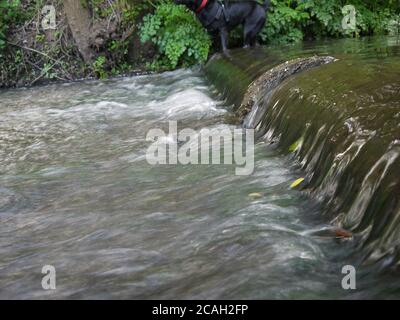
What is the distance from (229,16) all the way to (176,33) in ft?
3.29

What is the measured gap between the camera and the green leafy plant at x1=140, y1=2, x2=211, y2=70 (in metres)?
9.59

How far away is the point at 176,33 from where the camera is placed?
9.61 m

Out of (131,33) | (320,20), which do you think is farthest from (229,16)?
(131,33)

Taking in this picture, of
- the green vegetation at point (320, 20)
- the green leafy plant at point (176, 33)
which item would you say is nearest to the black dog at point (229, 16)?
the green leafy plant at point (176, 33)

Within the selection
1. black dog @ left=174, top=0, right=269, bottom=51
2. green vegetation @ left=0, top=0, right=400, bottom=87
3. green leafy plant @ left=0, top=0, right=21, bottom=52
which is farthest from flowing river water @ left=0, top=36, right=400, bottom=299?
green leafy plant @ left=0, top=0, right=21, bottom=52

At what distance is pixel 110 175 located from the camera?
14.1 ft

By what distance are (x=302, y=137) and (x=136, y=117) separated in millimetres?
3174

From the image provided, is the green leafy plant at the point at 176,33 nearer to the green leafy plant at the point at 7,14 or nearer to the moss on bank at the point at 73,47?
the moss on bank at the point at 73,47

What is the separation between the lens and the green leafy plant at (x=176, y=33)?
9586mm

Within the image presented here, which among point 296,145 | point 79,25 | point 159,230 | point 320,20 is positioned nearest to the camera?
point 159,230

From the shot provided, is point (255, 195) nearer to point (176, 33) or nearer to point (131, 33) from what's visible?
point (176, 33)

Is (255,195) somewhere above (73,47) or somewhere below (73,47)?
below
